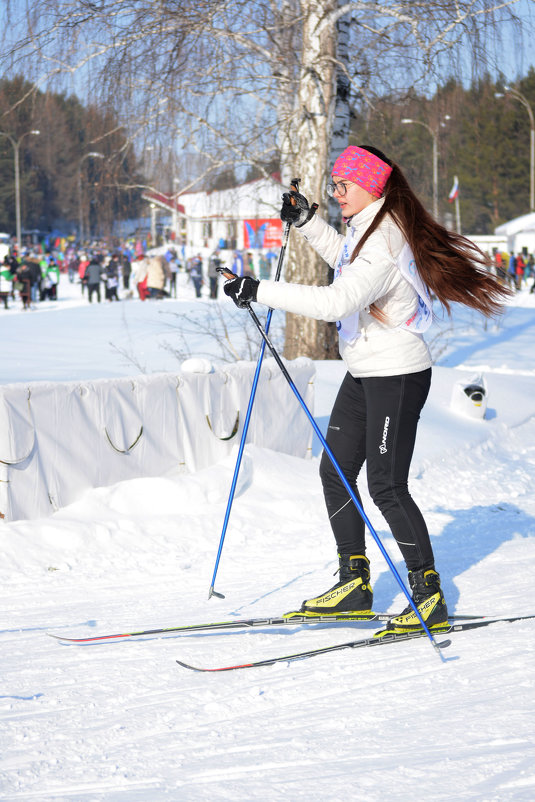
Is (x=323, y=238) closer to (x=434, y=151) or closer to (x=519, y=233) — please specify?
(x=434, y=151)

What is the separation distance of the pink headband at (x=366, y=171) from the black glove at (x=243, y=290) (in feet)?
1.90

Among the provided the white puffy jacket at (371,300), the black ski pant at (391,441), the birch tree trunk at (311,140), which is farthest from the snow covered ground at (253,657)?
the birch tree trunk at (311,140)

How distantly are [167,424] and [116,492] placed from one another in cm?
62

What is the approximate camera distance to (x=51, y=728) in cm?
282

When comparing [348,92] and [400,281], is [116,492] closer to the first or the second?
[400,281]

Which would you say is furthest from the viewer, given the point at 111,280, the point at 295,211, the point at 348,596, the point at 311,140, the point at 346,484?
the point at 111,280

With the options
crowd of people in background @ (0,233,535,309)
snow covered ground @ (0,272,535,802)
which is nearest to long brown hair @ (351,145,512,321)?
snow covered ground @ (0,272,535,802)

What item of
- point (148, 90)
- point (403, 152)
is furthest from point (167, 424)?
point (403, 152)

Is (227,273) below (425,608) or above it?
above

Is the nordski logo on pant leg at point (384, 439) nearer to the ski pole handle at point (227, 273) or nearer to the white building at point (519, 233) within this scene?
the ski pole handle at point (227, 273)

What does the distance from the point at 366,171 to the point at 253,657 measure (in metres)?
1.83

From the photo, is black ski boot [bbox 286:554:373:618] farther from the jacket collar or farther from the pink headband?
the pink headband

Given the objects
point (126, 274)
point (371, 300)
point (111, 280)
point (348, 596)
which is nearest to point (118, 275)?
point (126, 274)

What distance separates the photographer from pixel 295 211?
3.94 m
